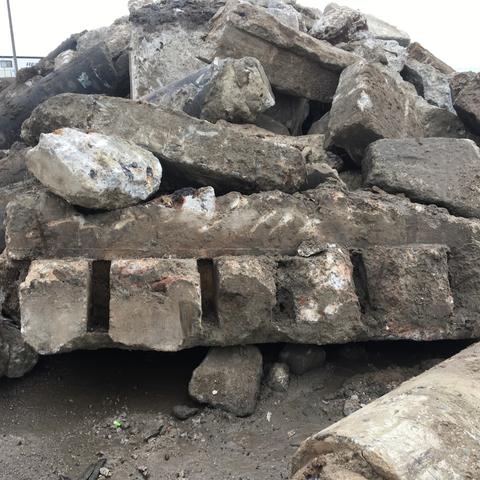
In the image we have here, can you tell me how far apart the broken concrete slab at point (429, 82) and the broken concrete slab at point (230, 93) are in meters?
1.97

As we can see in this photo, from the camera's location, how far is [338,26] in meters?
5.82

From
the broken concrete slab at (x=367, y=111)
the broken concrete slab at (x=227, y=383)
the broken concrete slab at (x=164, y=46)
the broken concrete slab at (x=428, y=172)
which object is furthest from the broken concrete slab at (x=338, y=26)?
the broken concrete slab at (x=227, y=383)

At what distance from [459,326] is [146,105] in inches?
84.1

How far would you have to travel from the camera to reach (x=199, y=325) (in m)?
2.88

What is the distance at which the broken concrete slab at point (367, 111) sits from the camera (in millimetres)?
3721

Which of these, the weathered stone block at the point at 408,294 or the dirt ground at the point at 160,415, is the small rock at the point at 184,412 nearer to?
the dirt ground at the point at 160,415

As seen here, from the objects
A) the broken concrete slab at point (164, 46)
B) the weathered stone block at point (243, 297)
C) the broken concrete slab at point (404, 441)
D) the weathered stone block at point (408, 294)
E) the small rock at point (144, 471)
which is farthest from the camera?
the broken concrete slab at point (164, 46)

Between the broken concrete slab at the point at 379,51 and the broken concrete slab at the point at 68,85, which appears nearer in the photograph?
the broken concrete slab at the point at 379,51

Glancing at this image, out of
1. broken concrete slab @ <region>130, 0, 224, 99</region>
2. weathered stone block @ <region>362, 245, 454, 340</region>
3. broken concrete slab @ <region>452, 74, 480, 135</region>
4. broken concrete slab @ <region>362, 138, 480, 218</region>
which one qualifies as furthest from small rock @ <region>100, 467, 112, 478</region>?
broken concrete slab @ <region>452, 74, 480, 135</region>

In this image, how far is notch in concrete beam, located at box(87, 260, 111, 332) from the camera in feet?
9.82

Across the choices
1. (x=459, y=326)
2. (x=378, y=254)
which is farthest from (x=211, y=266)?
(x=459, y=326)

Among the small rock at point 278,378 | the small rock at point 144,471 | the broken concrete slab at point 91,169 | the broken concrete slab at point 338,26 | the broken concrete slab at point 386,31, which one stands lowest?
the small rock at point 144,471

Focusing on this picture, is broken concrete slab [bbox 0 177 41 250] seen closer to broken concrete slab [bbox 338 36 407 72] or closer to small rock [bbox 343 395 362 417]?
small rock [bbox 343 395 362 417]

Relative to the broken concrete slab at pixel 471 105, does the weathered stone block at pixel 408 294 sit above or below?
below
